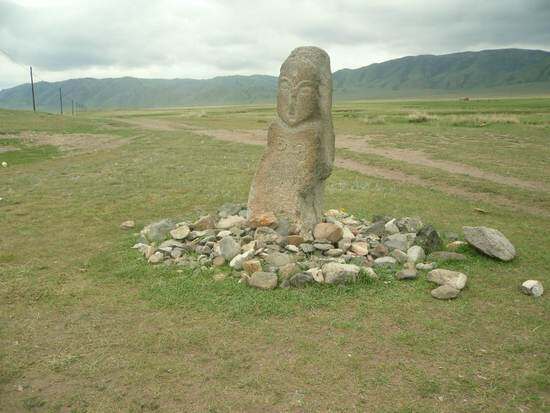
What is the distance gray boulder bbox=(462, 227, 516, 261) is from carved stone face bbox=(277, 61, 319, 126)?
12.9 ft

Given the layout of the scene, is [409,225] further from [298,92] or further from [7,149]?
[7,149]

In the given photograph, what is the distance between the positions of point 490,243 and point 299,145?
4161 mm

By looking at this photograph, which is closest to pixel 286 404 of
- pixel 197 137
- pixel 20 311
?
pixel 20 311

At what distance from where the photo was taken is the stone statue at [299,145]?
906 cm

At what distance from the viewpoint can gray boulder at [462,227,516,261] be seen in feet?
27.9

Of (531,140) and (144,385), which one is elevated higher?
(531,140)

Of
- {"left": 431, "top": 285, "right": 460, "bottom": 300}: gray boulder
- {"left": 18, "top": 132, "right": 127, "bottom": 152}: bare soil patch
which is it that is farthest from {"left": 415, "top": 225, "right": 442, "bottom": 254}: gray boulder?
{"left": 18, "top": 132, "right": 127, "bottom": 152}: bare soil patch

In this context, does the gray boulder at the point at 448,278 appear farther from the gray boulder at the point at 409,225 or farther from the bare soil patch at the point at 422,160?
the bare soil patch at the point at 422,160

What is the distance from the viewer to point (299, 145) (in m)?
9.30

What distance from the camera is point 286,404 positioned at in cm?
477

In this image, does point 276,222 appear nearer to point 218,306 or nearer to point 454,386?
point 218,306

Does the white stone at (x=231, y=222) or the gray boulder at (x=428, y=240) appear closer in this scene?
the gray boulder at (x=428, y=240)

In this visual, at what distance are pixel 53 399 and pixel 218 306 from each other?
8.40 feet

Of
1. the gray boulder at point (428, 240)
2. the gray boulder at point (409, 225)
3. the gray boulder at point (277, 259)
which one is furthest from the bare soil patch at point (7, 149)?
the gray boulder at point (428, 240)
